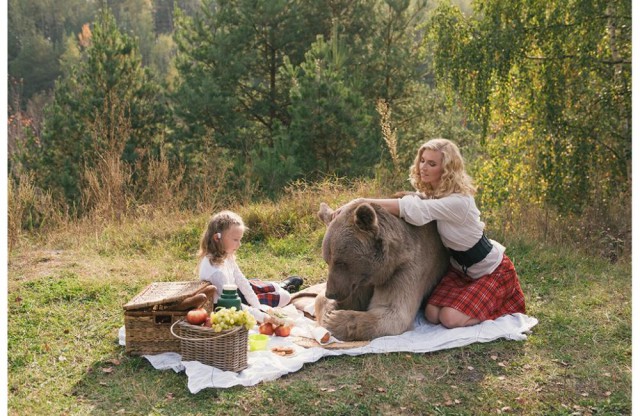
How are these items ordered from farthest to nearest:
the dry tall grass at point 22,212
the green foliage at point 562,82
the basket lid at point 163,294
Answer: the dry tall grass at point 22,212
the green foliage at point 562,82
the basket lid at point 163,294

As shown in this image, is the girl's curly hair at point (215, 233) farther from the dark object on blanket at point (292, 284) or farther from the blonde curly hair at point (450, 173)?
the blonde curly hair at point (450, 173)

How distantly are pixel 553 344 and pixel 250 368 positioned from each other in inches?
90.3

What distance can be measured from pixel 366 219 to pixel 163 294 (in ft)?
5.09

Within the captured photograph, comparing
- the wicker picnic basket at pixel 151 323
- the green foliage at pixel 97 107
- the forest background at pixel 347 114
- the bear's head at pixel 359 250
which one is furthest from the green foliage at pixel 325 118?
the wicker picnic basket at pixel 151 323

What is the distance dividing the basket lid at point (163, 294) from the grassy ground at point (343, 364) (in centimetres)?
41

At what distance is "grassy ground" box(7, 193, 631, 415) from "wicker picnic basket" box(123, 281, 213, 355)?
134 mm

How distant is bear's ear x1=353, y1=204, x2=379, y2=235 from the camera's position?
4557mm

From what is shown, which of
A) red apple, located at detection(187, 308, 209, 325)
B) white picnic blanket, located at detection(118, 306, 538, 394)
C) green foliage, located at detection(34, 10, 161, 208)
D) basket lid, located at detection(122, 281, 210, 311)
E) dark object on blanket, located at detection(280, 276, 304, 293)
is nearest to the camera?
white picnic blanket, located at detection(118, 306, 538, 394)

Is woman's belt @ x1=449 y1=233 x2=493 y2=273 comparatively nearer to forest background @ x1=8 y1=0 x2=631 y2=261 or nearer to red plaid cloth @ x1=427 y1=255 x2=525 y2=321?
red plaid cloth @ x1=427 y1=255 x2=525 y2=321

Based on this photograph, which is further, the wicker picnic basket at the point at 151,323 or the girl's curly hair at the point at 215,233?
the girl's curly hair at the point at 215,233

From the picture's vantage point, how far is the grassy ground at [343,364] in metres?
3.93

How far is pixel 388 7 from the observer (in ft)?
52.7

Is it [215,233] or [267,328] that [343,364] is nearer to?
[267,328]

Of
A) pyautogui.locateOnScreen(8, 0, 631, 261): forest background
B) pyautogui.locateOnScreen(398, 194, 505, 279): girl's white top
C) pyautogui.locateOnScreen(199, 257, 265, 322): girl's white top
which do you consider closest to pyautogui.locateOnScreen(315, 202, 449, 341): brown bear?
pyautogui.locateOnScreen(398, 194, 505, 279): girl's white top
